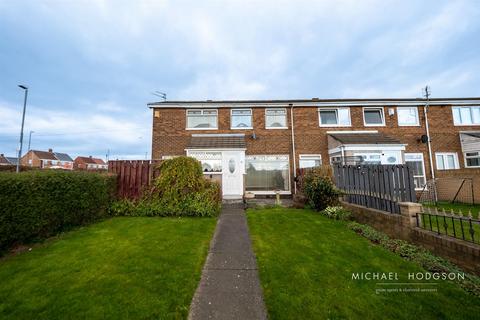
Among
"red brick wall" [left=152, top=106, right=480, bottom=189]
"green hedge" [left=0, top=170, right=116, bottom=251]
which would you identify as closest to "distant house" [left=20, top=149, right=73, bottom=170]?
"red brick wall" [left=152, top=106, right=480, bottom=189]

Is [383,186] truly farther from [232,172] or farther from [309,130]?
[309,130]

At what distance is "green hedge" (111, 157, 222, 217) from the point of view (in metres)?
7.43

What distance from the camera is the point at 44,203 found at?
15.9 feet

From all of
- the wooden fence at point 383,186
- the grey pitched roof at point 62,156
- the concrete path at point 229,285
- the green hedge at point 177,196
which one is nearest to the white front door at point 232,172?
the green hedge at point 177,196

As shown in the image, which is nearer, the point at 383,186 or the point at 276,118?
the point at 383,186

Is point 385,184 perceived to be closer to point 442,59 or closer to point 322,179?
point 322,179

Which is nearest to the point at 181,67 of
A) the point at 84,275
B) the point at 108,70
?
the point at 108,70

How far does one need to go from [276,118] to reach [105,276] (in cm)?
1279

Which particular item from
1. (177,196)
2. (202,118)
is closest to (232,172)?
(177,196)

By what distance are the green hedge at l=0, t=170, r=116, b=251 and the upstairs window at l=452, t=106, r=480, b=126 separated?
873 inches

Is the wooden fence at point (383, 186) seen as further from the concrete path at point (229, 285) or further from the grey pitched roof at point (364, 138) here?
the grey pitched roof at point (364, 138)

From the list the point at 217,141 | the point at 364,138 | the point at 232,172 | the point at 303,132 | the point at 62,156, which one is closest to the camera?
the point at 232,172

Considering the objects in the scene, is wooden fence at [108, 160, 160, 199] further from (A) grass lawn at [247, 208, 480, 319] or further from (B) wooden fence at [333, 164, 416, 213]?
(B) wooden fence at [333, 164, 416, 213]

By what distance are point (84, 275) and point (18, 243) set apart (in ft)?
8.81
